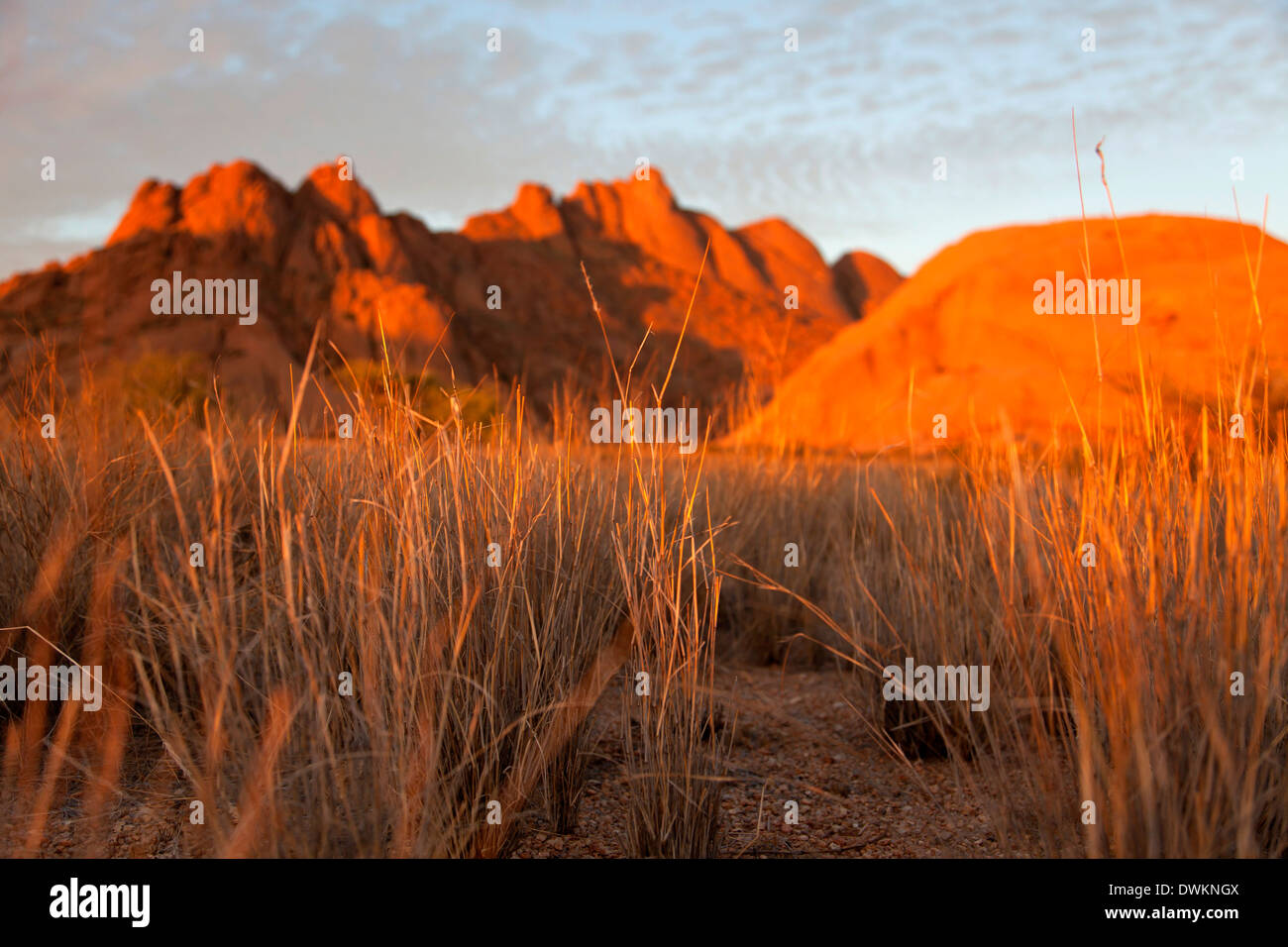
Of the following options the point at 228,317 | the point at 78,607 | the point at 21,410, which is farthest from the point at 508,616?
the point at 228,317

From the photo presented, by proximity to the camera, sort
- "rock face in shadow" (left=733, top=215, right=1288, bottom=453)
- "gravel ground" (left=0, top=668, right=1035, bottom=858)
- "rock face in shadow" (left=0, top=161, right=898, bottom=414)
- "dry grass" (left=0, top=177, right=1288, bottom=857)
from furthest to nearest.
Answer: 1. "rock face in shadow" (left=0, top=161, right=898, bottom=414)
2. "rock face in shadow" (left=733, top=215, right=1288, bottom=453)
3. "gravel ground" (left=0, top=668, right=1035, bottom=858)
4. "dry grass" (left=0, top=177, right=1288, bottom=857)

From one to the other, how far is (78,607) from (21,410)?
116cm

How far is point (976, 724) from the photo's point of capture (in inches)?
86.0

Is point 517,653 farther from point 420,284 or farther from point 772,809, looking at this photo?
point 420,284

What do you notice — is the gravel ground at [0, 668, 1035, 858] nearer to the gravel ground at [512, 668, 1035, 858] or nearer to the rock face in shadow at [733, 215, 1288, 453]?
the gravel ground at [512, 668, 1035, 858]

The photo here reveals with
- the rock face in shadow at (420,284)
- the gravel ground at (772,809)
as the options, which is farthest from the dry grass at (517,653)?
the rock face in shadow at (420,284)

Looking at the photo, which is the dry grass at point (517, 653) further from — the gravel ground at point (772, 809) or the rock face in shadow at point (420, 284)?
the rock face in shadow at point (420, 284)

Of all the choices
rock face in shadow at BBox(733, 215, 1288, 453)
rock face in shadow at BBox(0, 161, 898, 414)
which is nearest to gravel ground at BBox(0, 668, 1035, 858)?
rock face in shadow at BBox(733, 215, 1288, 453)

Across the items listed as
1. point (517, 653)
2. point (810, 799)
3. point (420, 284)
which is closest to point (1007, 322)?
point (810, 799)

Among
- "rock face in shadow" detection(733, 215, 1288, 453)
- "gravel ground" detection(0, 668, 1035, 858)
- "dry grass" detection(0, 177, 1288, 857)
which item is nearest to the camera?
"dry grass" detection(0, 177, 1288, 857)

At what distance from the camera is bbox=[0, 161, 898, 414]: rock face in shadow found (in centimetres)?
3209

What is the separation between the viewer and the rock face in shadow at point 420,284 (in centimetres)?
3209
